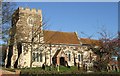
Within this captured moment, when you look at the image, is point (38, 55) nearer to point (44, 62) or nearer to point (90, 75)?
point (44, 62)

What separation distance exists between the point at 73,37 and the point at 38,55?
33.2ft

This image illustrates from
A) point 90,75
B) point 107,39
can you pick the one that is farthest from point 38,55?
point 90,75

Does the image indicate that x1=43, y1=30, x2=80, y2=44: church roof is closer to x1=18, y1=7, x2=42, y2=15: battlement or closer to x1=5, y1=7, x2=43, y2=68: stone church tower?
x1=5, y1=7, x2=43, y2=68: stone church tower

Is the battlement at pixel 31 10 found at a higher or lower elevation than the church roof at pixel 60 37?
higher

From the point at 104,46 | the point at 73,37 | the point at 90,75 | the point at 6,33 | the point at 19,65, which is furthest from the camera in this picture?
the point at 73,37

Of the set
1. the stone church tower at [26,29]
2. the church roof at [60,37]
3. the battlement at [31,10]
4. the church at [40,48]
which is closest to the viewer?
the stone church tower at [26,29]

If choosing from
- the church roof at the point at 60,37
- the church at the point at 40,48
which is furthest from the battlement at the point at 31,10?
the church roof at the point at 60,37

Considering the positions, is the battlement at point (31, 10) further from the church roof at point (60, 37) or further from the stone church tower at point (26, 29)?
the church roof at point (60, 37)

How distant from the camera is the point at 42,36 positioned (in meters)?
52.2

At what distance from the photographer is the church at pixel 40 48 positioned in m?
50.4

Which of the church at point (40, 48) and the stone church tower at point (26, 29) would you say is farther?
the church at point (40, 48)

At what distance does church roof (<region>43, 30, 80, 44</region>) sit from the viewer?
54.8 meters

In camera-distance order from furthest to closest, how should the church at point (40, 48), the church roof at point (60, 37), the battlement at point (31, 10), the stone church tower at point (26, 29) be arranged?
the church roof at point (60, 37) < the battlement at point (31, 10) < the church at point (40, 48) < the stone church tower at point (26, 29)

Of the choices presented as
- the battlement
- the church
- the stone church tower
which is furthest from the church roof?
the battlement
